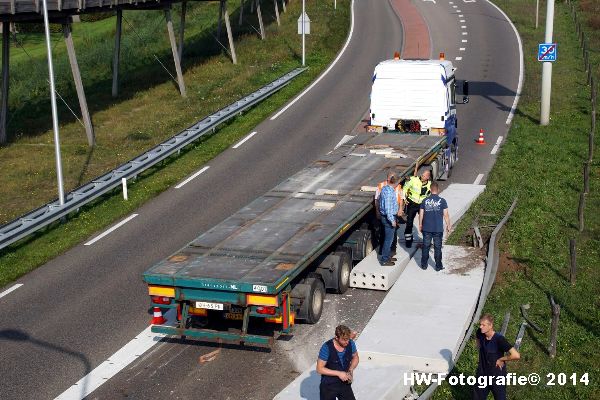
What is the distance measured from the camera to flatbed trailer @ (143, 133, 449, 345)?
14742mm

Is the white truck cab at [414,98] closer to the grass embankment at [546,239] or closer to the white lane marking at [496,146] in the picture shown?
the grass embankment at [546,239]

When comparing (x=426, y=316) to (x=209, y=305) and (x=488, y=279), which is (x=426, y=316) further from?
(x=209, y=305)

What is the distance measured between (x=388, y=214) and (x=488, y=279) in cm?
239

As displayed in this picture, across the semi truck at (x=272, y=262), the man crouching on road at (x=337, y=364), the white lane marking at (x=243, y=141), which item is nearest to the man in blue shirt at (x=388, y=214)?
the semi truck at (x=272, y=262)

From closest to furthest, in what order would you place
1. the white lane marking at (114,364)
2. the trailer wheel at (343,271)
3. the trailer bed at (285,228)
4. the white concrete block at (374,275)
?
1. the white lane marking at (114,364)
2. the trailer bed at (285,228)
3. the trailer wheel at (343,271)
4. the white concrete block at (374,275)

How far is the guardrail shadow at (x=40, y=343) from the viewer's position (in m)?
15.4

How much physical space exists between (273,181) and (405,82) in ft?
16.1

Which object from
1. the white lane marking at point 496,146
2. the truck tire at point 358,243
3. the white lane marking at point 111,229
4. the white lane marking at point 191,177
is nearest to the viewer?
the truck tire at point 358,243

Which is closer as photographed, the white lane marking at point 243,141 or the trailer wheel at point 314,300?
the trailer wheel at point 314,300

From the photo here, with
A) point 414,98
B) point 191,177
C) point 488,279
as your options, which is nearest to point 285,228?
point 488,279

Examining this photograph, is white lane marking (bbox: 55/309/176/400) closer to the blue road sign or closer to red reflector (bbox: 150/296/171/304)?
red reflector (bbox: 150/296/171/304)

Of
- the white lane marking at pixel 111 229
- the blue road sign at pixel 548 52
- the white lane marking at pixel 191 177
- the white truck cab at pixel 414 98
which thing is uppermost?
the blue road sign at pixel 548 52

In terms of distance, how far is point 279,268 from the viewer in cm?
1505

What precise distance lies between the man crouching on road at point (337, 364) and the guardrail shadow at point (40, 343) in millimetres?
5040
